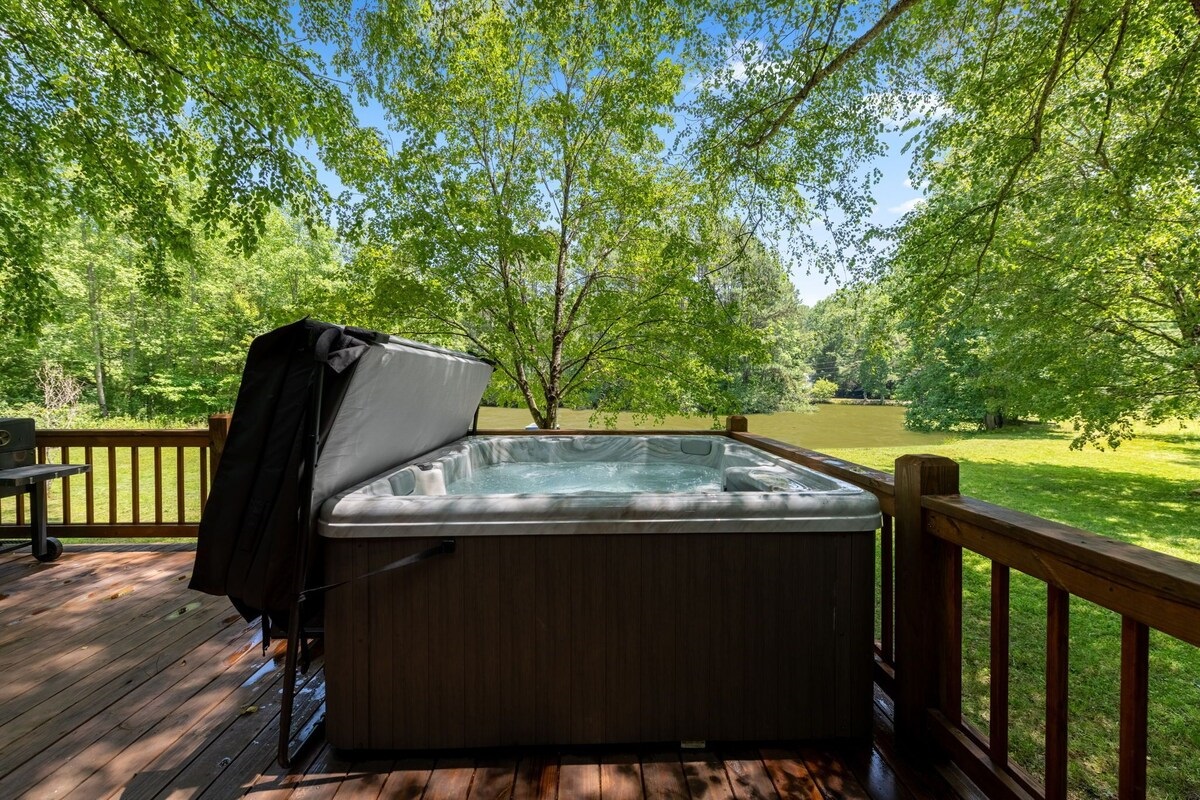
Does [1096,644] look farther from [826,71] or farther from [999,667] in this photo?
[826,71]

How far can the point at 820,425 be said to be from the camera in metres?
15.5

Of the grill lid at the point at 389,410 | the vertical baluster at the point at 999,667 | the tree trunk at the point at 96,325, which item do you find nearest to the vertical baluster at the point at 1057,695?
the vertical baluster at the point at 999,667

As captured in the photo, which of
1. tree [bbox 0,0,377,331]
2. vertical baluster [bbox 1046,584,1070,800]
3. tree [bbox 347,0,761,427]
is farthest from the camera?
tree [bbox 347,0,761,427]

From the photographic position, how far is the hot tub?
1.46 m

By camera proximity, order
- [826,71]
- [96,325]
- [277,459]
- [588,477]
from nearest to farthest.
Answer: [277,459], [588,477], [826,71], [96,325]

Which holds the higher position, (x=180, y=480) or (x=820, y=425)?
(x=180, y=480)

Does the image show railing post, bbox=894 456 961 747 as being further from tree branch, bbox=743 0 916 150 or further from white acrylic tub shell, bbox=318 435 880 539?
tree branch, bbox=743 0 916 150

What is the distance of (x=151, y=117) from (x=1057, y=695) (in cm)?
640

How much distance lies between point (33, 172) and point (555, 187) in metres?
4.39

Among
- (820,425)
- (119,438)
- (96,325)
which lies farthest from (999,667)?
(96,325)

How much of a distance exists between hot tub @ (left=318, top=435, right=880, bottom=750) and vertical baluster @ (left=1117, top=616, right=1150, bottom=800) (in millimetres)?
600

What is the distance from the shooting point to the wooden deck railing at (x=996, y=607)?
0.87 meters

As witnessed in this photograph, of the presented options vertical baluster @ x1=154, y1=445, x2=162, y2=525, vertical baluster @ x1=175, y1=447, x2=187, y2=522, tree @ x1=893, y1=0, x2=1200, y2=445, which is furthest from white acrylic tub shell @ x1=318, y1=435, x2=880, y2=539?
tree @ x1=893, y1=0, x2=1200, y2=445

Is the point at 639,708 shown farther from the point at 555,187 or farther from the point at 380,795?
the point at 555,187
